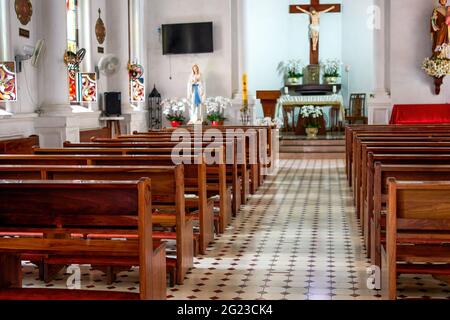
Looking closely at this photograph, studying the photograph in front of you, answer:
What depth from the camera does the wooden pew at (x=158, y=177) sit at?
16.2 feet

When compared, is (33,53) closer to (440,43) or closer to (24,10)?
(24,10)

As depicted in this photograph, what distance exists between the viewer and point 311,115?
19.1 metres

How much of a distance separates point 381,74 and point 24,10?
8620mm

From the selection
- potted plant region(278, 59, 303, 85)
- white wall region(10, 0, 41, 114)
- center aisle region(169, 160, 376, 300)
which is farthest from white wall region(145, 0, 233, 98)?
center aisle region(169, 160, 376, 300)

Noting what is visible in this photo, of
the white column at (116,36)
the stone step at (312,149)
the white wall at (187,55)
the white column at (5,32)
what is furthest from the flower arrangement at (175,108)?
the white column at (5,32)

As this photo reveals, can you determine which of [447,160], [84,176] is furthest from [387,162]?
[84,176]

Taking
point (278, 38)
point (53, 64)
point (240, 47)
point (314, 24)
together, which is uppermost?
point (314, 24)

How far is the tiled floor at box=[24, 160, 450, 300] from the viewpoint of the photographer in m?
4.78

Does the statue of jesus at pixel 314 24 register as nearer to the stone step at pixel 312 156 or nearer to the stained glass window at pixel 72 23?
the stone step at pixel 312 156

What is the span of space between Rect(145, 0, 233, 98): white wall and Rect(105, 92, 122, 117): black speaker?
2.67 meters

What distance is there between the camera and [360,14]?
816 inches

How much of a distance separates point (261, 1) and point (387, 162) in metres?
16.0

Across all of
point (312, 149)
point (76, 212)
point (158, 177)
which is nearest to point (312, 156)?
point (312, 149)

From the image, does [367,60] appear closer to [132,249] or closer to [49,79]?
[49,79]
